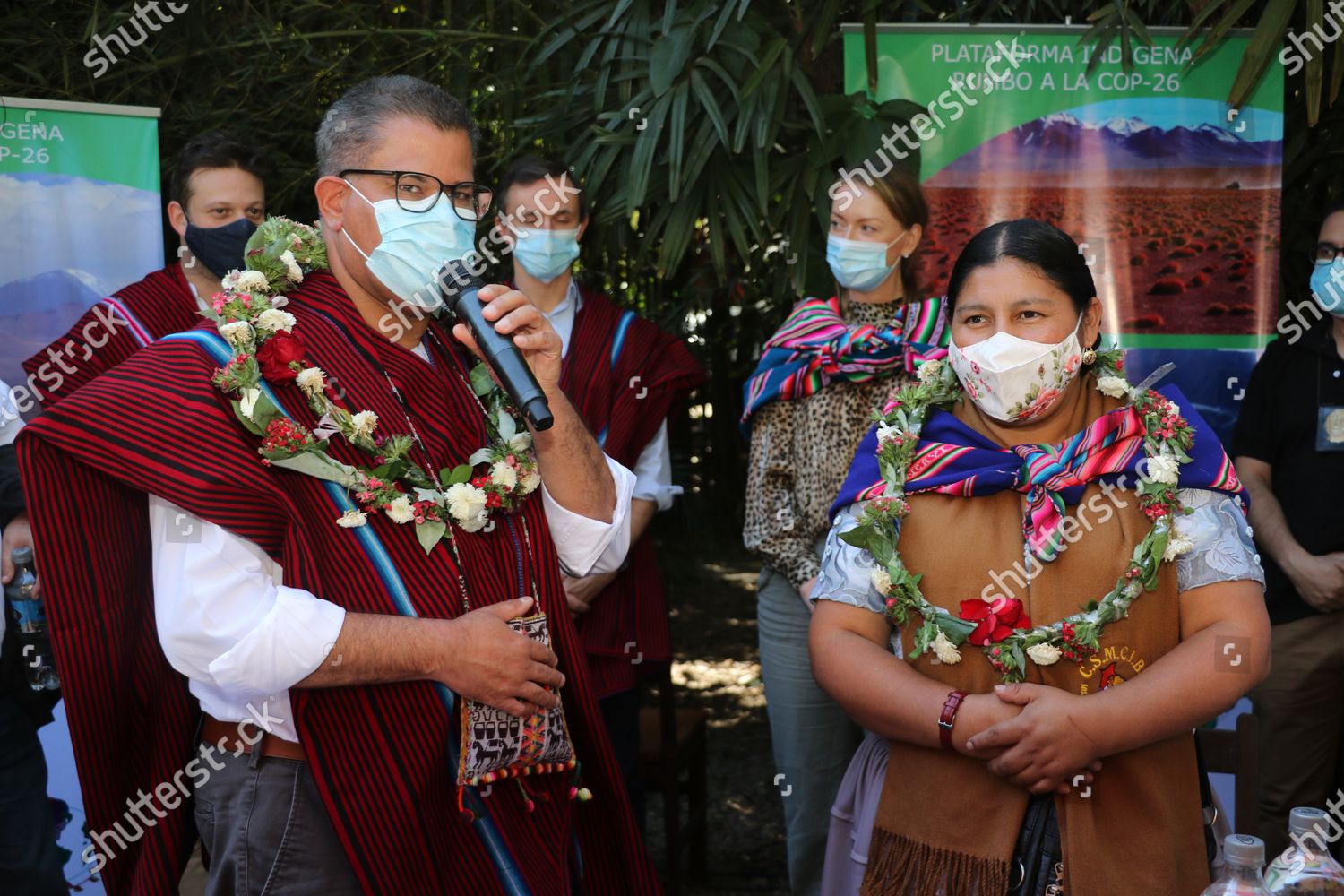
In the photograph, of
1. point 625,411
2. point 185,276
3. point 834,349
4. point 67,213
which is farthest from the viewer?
point 67,213

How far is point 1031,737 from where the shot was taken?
1990mm

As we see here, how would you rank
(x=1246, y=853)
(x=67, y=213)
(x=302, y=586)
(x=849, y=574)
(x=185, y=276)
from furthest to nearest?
1. (x=67, y=213)
2. (x=185, y=276)
3. (x=849, y=574)
4. (x=302, y=586)
5. (x=1246, y=853)

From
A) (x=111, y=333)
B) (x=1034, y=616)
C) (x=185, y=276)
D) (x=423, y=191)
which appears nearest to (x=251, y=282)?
(x=423, y=191)

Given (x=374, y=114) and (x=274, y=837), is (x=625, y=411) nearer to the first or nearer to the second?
(x=374, y=114)

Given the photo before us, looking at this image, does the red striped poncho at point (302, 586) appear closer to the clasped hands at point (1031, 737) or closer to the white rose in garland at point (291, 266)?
the white rose in garland at point (291, 266)

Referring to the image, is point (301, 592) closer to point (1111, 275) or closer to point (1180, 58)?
point (1111, 275)

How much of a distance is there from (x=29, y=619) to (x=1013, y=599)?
2.02 m

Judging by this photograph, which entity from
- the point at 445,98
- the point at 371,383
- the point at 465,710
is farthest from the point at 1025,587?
the point at 445,98

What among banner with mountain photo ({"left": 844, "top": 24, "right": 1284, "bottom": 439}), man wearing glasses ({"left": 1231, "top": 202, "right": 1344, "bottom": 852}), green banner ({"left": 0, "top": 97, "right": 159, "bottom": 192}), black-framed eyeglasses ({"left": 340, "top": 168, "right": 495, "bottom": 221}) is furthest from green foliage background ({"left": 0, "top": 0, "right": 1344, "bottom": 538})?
black-framed eyeglasses ({"left": 340, "top": 168, "right": 495, "bottom": 221})

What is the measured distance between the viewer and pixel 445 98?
2.15 metres

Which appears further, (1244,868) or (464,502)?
(464,502)

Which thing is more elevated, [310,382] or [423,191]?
[423,191]

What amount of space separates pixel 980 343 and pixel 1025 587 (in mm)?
451

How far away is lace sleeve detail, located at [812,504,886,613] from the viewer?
2.26 m
